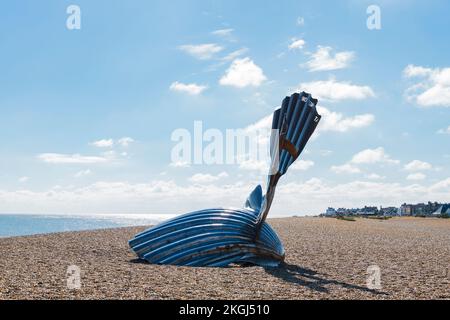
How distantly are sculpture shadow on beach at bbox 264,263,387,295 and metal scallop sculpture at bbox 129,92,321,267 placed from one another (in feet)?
2.30

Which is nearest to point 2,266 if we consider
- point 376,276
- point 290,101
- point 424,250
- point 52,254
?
point 52,254

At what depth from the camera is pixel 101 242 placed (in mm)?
19828

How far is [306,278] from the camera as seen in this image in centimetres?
1075

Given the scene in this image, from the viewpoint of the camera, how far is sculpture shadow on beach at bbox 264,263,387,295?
9519mm

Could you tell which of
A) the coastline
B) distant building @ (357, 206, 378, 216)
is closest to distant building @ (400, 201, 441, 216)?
→ distant building @ (357, 206, 378, 216)

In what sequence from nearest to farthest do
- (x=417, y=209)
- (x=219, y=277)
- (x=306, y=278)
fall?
(x=219, y=277) → (x=306, y=278) → (x=417, y=209)

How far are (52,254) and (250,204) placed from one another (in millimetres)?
5922

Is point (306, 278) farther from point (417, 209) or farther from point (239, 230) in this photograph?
point (417, 209)

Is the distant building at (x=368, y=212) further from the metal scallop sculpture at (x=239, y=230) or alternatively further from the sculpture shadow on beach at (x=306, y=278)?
the sculpture shadow on beach at (x=306, y=278)

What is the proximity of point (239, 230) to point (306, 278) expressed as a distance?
263 centimetres

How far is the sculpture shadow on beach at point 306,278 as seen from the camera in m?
9.52

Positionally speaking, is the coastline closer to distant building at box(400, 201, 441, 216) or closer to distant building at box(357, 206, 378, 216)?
distant building at box(357, 206, 378, 216)

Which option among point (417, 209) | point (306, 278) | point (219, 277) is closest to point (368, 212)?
point (417, 209)

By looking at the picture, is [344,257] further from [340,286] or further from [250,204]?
[340,286]
